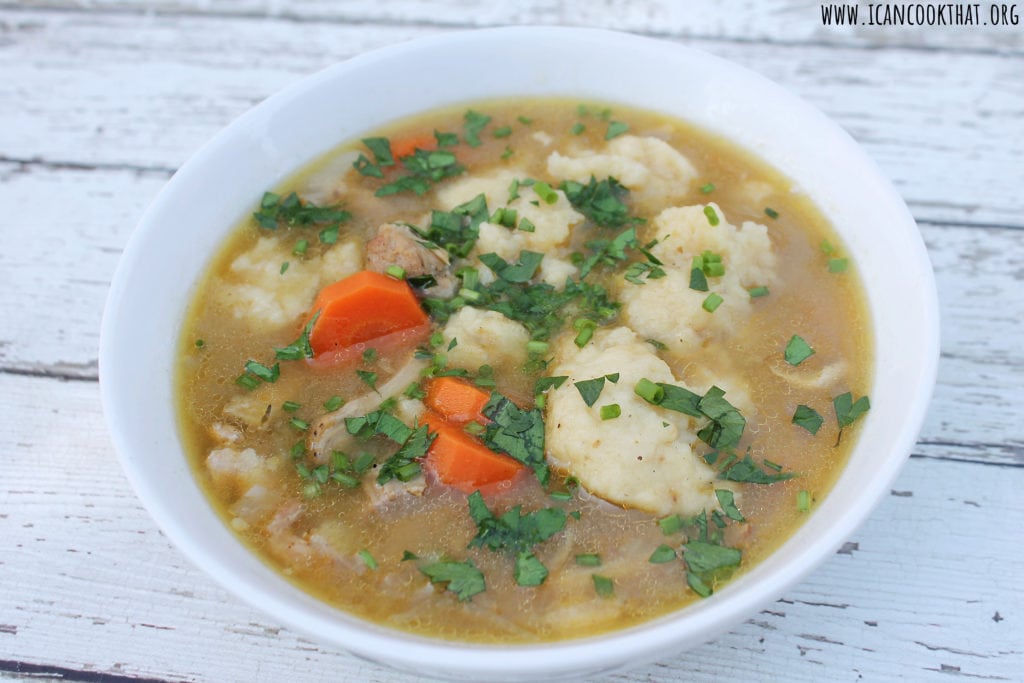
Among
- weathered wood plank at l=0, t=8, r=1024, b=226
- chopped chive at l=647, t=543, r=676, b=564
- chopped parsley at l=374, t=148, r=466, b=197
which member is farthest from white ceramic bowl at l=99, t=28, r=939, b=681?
weathered wood plank at l=0, t=8, r=1024, b=226

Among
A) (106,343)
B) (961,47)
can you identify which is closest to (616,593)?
(106,343)

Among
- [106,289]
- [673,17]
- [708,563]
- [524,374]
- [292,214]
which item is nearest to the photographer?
[708,563]

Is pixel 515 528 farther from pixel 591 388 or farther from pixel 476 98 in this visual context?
pixel 476 98

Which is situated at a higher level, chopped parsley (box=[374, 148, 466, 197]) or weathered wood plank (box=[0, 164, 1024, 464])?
chopped parsley (box=[374, 148, 466, 197])

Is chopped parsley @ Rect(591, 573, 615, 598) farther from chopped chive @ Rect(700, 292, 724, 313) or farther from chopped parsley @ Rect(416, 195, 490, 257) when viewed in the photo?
chopped parsley @ Rect(416, 195, 490, 257)

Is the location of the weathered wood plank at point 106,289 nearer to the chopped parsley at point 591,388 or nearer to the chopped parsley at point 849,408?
the chopped parsley at point 849,408

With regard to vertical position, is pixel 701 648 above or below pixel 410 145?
below

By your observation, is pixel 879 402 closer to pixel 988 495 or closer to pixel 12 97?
pixel 988 495

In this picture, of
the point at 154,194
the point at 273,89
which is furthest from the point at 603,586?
the point at 273,89
